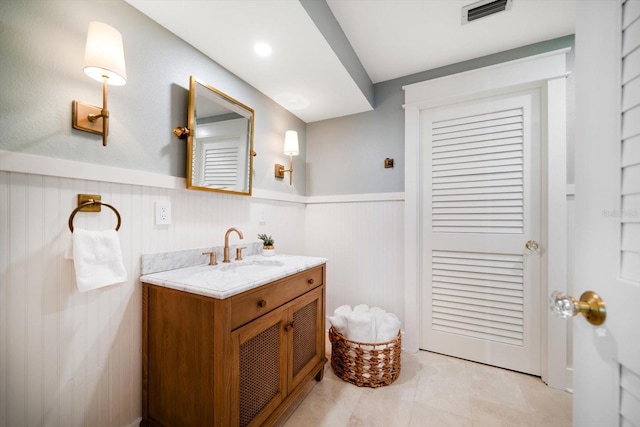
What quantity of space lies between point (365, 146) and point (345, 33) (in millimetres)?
Result: 904

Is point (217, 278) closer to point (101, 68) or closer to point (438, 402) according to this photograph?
point (101, 68)

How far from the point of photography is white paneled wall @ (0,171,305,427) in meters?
0.91

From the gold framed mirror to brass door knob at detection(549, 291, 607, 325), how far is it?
1543 mm

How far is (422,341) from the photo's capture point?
218 cm

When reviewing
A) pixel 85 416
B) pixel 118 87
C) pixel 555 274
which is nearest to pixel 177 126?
pixel 118 87

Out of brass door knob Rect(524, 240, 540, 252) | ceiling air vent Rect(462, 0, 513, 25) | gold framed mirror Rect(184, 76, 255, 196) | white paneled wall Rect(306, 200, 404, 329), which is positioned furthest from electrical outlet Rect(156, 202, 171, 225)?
brass door knob Rect(524, 240, 540, 252)

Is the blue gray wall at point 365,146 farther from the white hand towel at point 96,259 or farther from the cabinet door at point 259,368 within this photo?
the white hand towel at point 96,259

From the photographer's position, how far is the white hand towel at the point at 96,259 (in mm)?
979

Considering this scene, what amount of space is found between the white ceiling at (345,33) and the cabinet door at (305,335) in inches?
57.6

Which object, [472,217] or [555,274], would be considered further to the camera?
[472,217]

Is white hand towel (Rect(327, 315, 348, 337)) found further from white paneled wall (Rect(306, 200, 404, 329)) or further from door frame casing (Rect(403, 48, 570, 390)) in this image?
door frame casing (Rect(403, 48, 570, 390))

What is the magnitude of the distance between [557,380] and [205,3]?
2.96m

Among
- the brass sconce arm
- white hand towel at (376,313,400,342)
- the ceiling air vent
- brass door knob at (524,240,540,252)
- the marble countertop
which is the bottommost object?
white hand towel at (376,313,400,342)

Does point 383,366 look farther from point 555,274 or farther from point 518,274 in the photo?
point 555,274
